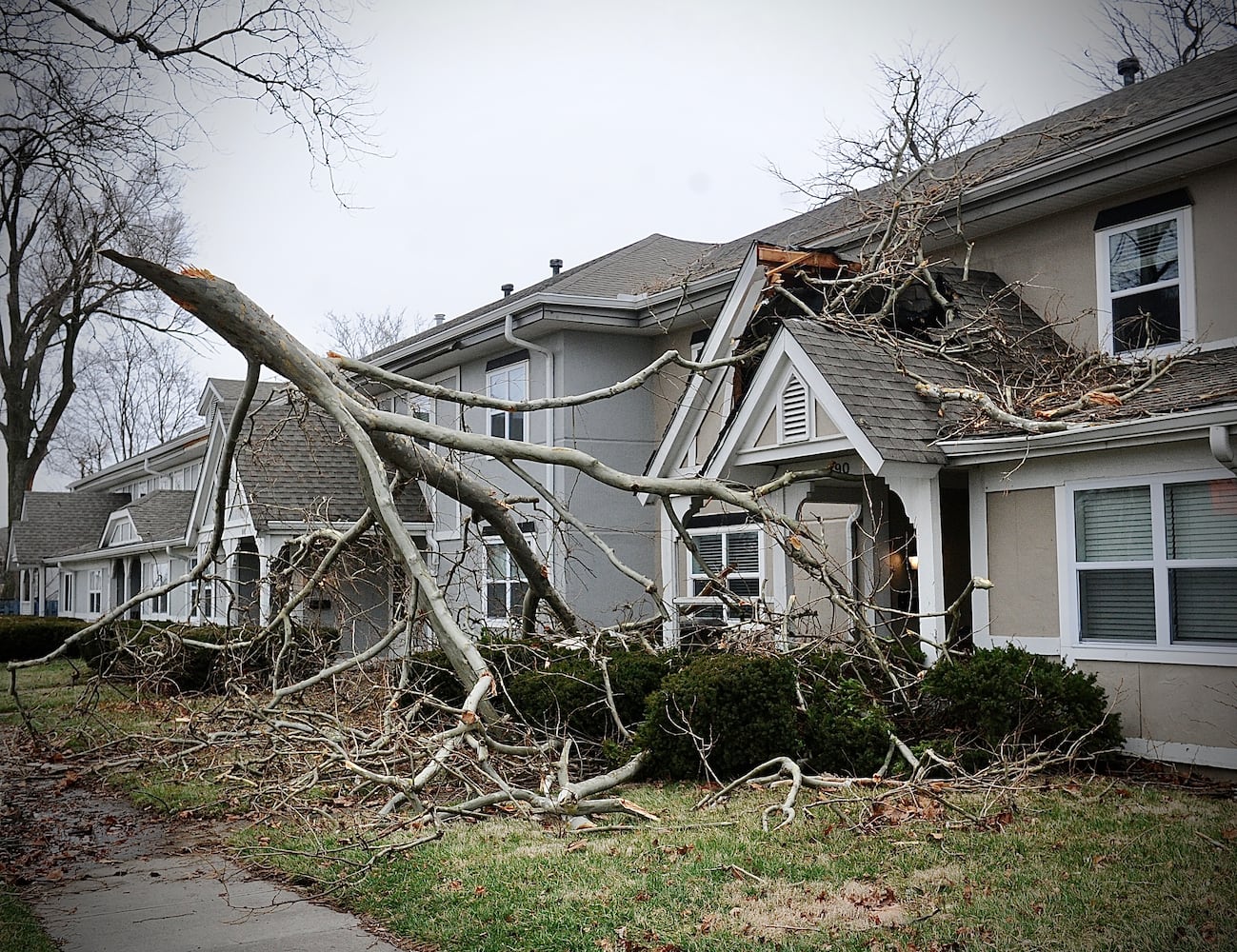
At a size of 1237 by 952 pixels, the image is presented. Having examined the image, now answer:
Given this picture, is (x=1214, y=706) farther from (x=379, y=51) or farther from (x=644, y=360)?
(x=644, y=360)

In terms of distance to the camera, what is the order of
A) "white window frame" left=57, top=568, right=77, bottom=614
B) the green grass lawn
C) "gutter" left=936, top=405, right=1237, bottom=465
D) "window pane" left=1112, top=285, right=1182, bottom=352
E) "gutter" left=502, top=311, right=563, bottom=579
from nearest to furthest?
the green grass lawn
"gutter" left=936, top=405, right=1237, bottom=465
"window pane" left=1112, top=285, right=1182, bottom=352
"gutter" left=502, top=311, right=563, bottom=579
"white window frame" left=57, top=568, right=77, bottom=614

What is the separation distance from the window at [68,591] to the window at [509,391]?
29.5 metres

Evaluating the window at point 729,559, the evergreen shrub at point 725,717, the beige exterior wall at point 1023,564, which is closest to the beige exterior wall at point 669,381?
the window at point 729,559

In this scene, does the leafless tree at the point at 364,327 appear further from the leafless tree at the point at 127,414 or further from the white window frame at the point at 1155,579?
the white window frame at the point at 1155,579

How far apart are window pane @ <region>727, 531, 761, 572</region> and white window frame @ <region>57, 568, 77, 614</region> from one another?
34.8 m

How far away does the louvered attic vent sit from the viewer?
36.7 feet

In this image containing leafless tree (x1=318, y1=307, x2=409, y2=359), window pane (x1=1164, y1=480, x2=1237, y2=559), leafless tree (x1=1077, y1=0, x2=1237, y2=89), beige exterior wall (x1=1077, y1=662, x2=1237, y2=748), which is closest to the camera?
beige exterior wall (x1=1077, y1=662, x2=1237, y2=748)

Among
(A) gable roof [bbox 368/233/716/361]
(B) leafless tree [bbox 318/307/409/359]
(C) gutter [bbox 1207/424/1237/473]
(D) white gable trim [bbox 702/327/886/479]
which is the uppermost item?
(B) leafless tree [bbox 318/307/409/359]

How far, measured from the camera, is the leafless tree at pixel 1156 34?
14.2 m

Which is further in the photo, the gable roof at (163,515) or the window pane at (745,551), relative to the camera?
the gable roof at (163,515)

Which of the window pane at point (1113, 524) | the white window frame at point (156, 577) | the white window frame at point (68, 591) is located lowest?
the white window frame at point (68, 591)

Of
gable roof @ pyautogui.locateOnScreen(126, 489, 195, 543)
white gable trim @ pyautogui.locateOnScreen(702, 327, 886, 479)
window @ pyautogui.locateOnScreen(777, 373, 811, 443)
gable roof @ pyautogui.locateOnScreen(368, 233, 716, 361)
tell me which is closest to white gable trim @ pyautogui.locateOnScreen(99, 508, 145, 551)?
gable roof @ pyautogui.locateOnScreen(126, 489, 195, 543)

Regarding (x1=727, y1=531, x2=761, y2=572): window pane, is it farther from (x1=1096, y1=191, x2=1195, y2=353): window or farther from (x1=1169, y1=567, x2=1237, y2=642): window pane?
(x1=1169, y1=567, x2=1237, y2=642): window pane

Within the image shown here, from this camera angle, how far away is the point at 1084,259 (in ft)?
38.6
